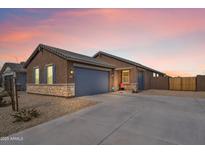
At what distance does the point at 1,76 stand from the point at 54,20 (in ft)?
74.2

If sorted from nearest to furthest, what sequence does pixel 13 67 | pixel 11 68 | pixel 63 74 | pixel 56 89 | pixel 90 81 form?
1. pixel 63 74
2. pixel 56 89
3. pixel 90 81
4. pixel 11 68
5. pixel 13 67

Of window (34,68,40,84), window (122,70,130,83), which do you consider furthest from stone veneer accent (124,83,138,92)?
window (34,68,40,84)

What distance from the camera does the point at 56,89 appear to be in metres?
10.7

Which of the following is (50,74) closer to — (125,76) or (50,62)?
(50,62)

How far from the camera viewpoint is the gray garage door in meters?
10.9

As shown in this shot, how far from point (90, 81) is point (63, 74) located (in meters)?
2.97

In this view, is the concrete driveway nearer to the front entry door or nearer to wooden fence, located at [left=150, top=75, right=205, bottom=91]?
the front entry door

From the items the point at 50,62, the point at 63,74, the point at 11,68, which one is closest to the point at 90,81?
the point at 63,74

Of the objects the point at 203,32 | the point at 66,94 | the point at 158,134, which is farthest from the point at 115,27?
the point at 158,134

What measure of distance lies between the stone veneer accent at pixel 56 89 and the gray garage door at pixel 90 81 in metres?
0.72

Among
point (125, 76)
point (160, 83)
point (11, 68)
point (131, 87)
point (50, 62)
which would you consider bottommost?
point (131, 87)

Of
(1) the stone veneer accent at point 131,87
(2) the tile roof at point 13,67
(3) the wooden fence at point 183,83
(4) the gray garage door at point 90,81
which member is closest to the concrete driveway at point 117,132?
(4) the gray garage door at point 90,81

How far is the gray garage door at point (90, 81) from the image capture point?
35.8 ft
